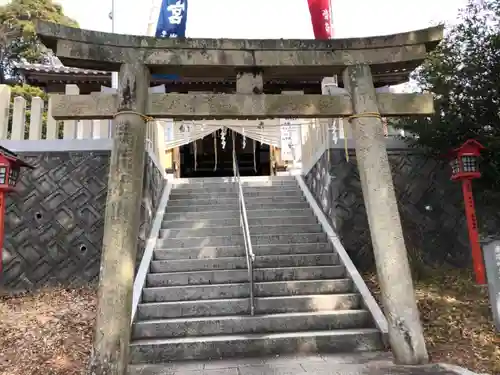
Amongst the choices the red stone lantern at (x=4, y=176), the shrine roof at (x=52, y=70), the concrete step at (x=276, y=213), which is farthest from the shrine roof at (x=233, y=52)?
the shrine roof at (x=52, y=70)

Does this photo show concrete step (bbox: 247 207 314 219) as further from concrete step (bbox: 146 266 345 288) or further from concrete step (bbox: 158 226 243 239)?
concrete step (bbox: 146 266 345 288)

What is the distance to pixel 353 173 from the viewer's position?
8.24 m

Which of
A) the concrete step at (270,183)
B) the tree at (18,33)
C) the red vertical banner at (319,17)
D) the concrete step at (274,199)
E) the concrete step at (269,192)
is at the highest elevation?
the tree at (18,33)

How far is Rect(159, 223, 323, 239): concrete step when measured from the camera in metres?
7.83

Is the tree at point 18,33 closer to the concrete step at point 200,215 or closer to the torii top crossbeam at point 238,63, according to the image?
the concrete step at point 200,215

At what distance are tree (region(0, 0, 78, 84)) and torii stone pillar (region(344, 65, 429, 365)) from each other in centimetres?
2147

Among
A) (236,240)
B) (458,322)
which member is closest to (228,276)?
(236,240)

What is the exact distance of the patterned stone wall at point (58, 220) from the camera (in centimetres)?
740

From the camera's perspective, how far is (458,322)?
17.7 ft

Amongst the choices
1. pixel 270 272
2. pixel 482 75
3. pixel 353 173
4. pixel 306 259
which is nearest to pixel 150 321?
pixel 270 272

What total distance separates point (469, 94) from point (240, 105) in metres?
4.13

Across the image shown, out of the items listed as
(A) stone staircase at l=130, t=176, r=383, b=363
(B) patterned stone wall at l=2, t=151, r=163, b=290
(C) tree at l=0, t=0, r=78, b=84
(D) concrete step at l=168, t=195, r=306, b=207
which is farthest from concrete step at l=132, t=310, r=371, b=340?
(C) tree at l=0, t=0, r=78, b=84

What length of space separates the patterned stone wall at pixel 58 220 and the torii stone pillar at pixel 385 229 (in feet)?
14.1

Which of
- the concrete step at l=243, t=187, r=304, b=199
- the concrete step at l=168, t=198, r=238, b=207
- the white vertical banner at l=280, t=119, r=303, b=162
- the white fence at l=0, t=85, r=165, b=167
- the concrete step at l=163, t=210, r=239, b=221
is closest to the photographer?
the white fence at l=0, t=85, r=165, b=167
